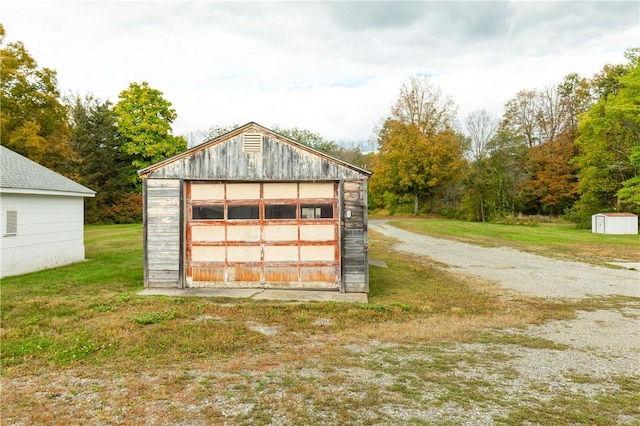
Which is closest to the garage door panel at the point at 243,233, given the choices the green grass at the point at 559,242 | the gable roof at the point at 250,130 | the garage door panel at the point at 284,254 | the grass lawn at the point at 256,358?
the garage door panel at the point at 284,254

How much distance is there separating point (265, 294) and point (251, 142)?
3.90 m

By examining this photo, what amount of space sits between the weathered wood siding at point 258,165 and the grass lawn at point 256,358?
3218 millimetres

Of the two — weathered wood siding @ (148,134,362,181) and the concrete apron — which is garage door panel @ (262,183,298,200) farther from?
the concrete apron

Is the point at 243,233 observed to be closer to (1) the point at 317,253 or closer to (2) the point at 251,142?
(1) the point at 317,253

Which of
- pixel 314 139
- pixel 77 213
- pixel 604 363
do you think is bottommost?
pixel 604 363

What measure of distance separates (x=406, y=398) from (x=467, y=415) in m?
0.68

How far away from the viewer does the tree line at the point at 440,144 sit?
2817 cm

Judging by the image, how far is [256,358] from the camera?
5961 millimetres

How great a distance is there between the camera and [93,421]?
413 cm

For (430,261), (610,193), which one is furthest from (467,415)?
(610,193)

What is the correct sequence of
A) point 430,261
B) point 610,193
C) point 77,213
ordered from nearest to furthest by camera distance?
point 77,213, point 430,261, point 610,193

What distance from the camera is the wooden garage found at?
10617 mm

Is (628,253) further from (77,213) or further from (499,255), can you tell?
(77,213)

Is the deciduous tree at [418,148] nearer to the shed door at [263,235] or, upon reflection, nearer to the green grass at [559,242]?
the green grass at [559,242]
